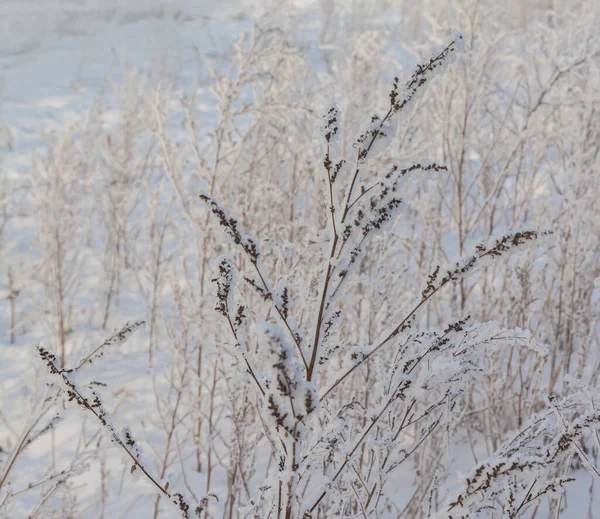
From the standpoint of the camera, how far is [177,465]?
3.13 m

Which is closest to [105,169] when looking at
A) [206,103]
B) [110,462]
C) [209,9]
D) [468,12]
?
[110,462]

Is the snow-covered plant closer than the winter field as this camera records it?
Yes

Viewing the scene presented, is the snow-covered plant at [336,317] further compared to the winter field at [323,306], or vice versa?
the winter field at [323,306]

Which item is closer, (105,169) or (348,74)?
(348,74)

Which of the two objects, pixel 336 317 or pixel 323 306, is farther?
pixel 336 317

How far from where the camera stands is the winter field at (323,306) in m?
0.91

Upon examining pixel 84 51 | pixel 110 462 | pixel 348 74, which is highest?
pixel 84 51

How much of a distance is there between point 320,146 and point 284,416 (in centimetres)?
46

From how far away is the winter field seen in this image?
2.98 ft

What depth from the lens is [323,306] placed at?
3.03 feet

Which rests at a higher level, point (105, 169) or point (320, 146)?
point (105, 169)

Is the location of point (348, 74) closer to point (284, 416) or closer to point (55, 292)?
point (55, 292)

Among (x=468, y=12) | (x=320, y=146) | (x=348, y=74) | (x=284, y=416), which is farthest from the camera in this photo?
(x=348, y=74)

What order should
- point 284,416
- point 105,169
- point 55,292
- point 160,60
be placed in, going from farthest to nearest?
point 160,60 → point 105,169 → point 55,292 → point 284,416
